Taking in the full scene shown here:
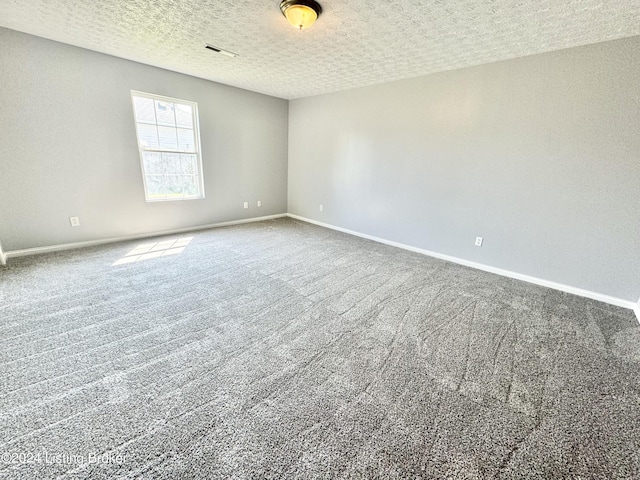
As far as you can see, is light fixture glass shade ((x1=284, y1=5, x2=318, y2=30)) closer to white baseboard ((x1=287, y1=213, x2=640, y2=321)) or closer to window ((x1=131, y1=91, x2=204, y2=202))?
window ((x1=131, y1=91, x2=204, y2=202))

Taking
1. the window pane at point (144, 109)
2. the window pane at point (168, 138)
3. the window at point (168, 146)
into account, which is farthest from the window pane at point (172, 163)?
the window pane at point (144, 109)

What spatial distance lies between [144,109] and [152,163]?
74 cm

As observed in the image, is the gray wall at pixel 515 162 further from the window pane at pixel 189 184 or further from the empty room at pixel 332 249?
the window pane at pixel 189 184

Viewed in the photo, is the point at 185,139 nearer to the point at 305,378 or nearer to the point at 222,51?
the point at 222,51

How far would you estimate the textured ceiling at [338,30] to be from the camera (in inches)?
79.4

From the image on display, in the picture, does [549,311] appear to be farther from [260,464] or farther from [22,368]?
[22,368]

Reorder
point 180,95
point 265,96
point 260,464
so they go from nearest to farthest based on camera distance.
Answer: point 260,464 → point 180,95 → point 265,96

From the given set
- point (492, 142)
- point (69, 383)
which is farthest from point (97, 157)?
point (492, 142)

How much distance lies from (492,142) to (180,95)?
14.3 ft

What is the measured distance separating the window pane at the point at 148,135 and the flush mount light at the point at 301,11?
9.40 ft

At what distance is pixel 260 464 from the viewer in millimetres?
1177

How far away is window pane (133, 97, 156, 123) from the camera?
3.73 meters

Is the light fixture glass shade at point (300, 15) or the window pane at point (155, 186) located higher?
the light fixture glass shade at point (300, 15)

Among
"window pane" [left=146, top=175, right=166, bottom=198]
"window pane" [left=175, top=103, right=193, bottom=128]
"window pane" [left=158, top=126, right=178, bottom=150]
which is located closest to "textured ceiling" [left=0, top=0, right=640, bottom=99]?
"window pane" [left=175, top=103, right=193, bottom=128]
